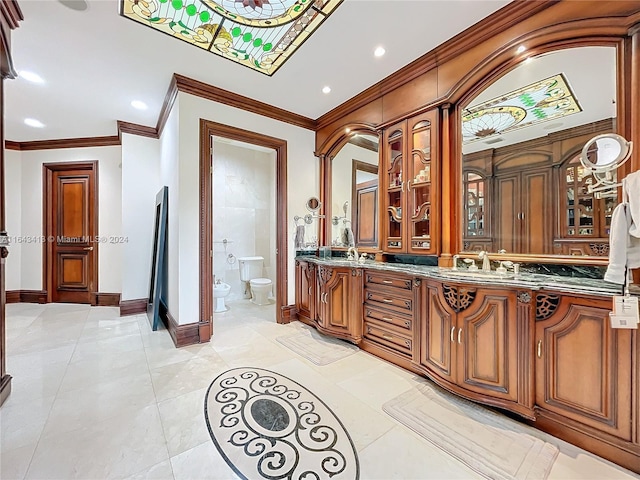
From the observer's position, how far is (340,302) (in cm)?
291

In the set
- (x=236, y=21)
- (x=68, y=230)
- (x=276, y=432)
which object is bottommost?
(x=276, y=432)

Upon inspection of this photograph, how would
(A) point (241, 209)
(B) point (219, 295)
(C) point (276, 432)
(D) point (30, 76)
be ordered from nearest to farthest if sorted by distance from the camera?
(C) point (276, 432)
(D) point (30, 76)
(B) point (219, 295)
(A) point (241, 209)

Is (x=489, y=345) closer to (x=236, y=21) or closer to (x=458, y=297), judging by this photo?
(x=458, y=297)

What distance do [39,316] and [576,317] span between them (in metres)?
6.11

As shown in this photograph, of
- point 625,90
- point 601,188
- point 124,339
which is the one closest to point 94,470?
point 124,339

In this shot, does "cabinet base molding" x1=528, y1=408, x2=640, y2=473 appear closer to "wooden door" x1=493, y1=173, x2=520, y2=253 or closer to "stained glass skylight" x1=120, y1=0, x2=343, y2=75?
"wooden door" x1=493, y1=173, x2=520, y2=253

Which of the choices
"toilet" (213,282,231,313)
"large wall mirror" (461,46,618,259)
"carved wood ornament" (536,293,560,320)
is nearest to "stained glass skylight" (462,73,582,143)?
"large wall mirror" (461,46,618,259)

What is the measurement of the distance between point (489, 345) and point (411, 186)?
158 centimetres

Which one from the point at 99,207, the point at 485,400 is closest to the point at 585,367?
the point at 485,400

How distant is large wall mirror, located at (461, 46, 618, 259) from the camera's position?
1.79 m

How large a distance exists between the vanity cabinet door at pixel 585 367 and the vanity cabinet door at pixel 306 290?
7.35 feet

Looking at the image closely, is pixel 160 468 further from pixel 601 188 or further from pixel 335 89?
pixel 335 89

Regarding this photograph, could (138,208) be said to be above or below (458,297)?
above

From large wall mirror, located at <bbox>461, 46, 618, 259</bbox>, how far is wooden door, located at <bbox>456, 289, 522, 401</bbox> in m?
0.67
